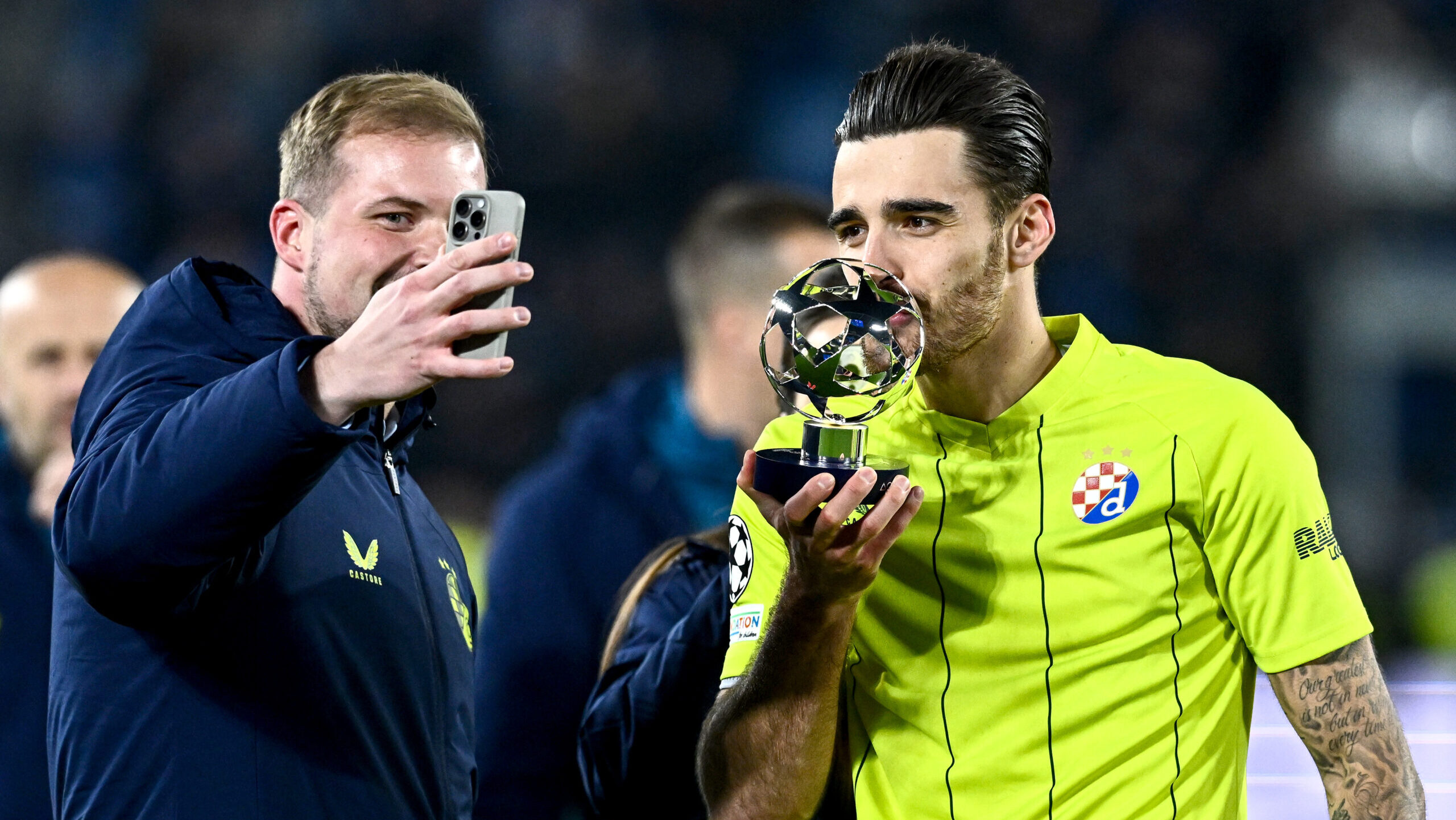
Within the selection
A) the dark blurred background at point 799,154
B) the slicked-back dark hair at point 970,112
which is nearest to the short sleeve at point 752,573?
the slicked-back dark hair at point 970,112

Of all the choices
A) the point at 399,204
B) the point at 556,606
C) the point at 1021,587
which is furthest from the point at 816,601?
the point at 556,606

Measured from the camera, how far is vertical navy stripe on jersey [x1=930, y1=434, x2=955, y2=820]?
7.06 ft

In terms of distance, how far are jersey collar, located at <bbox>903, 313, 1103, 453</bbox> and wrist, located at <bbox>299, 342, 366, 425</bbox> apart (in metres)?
1.02

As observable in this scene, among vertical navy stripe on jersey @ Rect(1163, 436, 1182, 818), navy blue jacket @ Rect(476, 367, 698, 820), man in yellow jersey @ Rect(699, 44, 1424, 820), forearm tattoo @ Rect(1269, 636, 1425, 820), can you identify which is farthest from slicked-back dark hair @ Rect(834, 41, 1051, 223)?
navy blue jacket @ Rect(476, 367, 698, 820)

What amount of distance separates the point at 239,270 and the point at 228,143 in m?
7.56

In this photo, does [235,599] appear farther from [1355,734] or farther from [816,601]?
[1355,734]

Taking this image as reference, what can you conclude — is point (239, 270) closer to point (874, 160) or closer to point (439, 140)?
point (439, 140)

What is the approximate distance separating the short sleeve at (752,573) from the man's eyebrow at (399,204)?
2.39 ft

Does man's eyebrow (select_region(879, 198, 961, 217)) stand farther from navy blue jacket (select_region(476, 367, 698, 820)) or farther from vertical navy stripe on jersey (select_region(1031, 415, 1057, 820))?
navy blue jacket (select_region(476, 367, 698, 820))

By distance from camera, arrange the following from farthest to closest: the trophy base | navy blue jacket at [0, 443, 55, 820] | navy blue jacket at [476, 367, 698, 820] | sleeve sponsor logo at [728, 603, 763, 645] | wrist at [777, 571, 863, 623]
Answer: navy blue jacket at [476, 367, 698, 820]
navy blue jacket at [0, 443, 55, 820]
sleeve sponsor logo at [728, 603, 763, 645]
wrist at [777, 571, 863, 623]
the trophy base

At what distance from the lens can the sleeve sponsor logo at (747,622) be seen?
2268 millimetres

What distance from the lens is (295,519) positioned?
2.19 meters

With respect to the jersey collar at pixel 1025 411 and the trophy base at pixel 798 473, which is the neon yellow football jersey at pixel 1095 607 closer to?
the jersey collar at pixel 1025 411

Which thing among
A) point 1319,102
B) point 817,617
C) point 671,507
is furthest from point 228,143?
point 817,617
